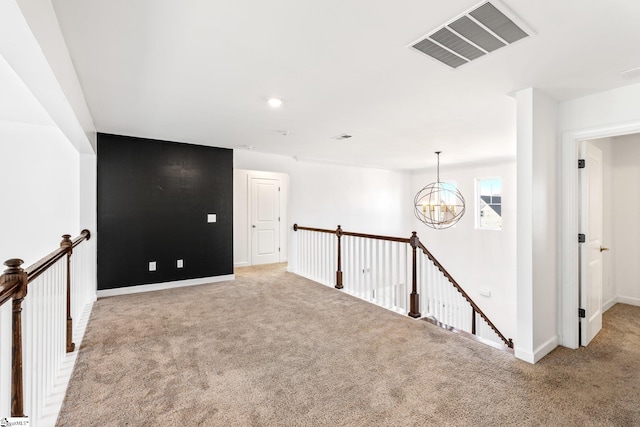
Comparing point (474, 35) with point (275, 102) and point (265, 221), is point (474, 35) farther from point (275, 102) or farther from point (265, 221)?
point (265, 221)

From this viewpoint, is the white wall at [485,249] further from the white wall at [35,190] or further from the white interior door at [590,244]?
the white wall at [35,190]

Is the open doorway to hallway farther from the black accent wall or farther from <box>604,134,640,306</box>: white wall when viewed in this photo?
the black accent wall

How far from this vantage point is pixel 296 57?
2.13 metres

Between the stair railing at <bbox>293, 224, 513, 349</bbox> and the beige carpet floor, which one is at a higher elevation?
the stair railing at <bbox>293, 224, 513, 349</bbox>

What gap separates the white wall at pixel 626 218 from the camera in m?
3.91

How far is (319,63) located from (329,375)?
2.32 meters

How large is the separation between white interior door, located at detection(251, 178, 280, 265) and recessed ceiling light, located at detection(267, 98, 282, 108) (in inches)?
157

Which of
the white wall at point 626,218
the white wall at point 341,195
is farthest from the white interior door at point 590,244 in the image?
the white wall at point 341,195

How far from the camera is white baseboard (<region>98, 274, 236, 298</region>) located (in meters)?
4.29

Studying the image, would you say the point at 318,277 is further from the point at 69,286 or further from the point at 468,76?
the point at 468,76

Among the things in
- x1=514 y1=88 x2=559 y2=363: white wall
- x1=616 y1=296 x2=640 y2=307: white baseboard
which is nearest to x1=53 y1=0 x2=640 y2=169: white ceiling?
x1=514 y1=88 x2=559 y2=363: white wall

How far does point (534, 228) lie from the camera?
2523 millimetres

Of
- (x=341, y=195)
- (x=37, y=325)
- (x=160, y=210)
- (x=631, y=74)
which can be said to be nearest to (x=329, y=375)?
(x=37, y=325)

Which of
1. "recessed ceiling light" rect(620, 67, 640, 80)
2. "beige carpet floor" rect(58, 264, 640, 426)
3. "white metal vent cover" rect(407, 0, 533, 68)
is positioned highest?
"white metal vent cover" rect(407, 0, 533, 68)
